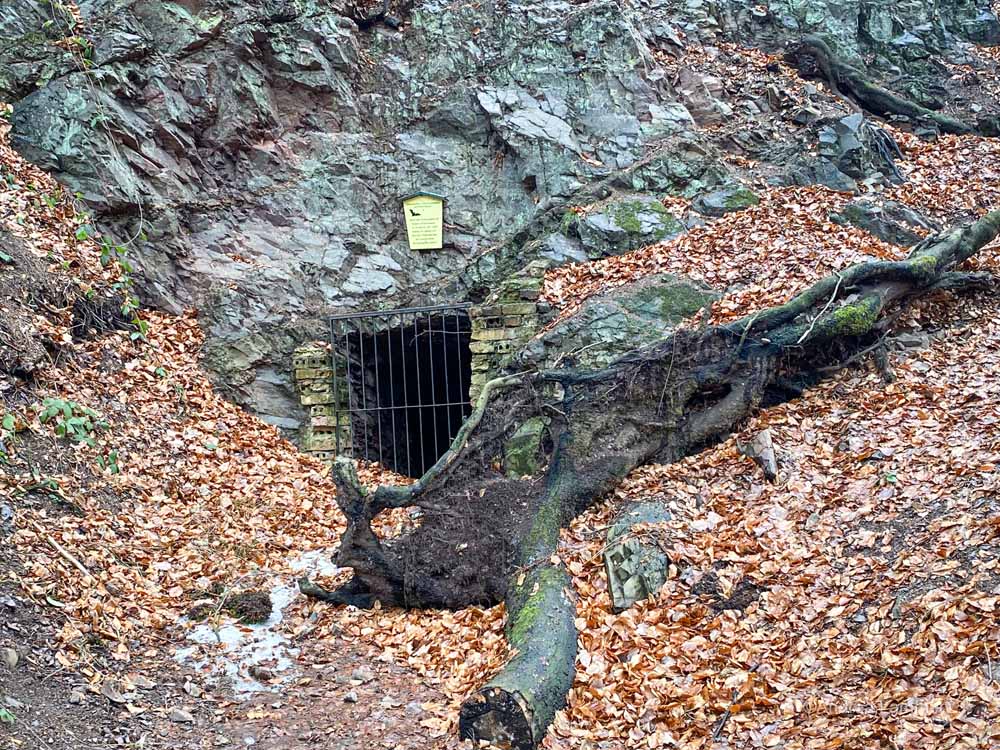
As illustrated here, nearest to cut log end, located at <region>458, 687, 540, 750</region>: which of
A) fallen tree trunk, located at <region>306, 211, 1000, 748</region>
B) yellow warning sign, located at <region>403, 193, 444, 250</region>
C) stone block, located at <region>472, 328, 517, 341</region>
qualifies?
fallen tree trunk, located at <region>306, 211, 1000, 748</region>

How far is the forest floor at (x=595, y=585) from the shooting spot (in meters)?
4.08

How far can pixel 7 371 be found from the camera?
708cm

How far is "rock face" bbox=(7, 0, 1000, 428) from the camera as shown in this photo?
10.3 m

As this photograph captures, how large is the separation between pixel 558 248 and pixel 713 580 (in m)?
6.05

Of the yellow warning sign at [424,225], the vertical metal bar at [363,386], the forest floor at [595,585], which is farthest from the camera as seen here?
the yellow warning sign at [424,225]

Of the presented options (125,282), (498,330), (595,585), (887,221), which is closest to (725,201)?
(887,221)

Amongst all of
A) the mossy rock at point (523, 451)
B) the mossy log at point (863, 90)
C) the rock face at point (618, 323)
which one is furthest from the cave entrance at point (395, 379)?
the mossy log at point (863, 90)

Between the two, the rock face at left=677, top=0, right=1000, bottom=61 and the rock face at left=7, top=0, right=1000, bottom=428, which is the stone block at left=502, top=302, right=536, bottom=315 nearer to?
the rock face at left=7, top=0, right=1000, bottom=428

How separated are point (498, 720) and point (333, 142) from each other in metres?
9.99

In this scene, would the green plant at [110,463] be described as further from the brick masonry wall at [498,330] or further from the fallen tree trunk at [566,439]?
the brick masonry wall at [498,330]

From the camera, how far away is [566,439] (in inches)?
A: 252

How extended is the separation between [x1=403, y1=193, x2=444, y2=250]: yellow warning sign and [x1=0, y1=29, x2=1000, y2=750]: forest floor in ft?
13.8

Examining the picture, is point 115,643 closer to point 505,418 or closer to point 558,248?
point 505,418

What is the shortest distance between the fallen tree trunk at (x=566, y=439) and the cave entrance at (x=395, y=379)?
9.88ft
